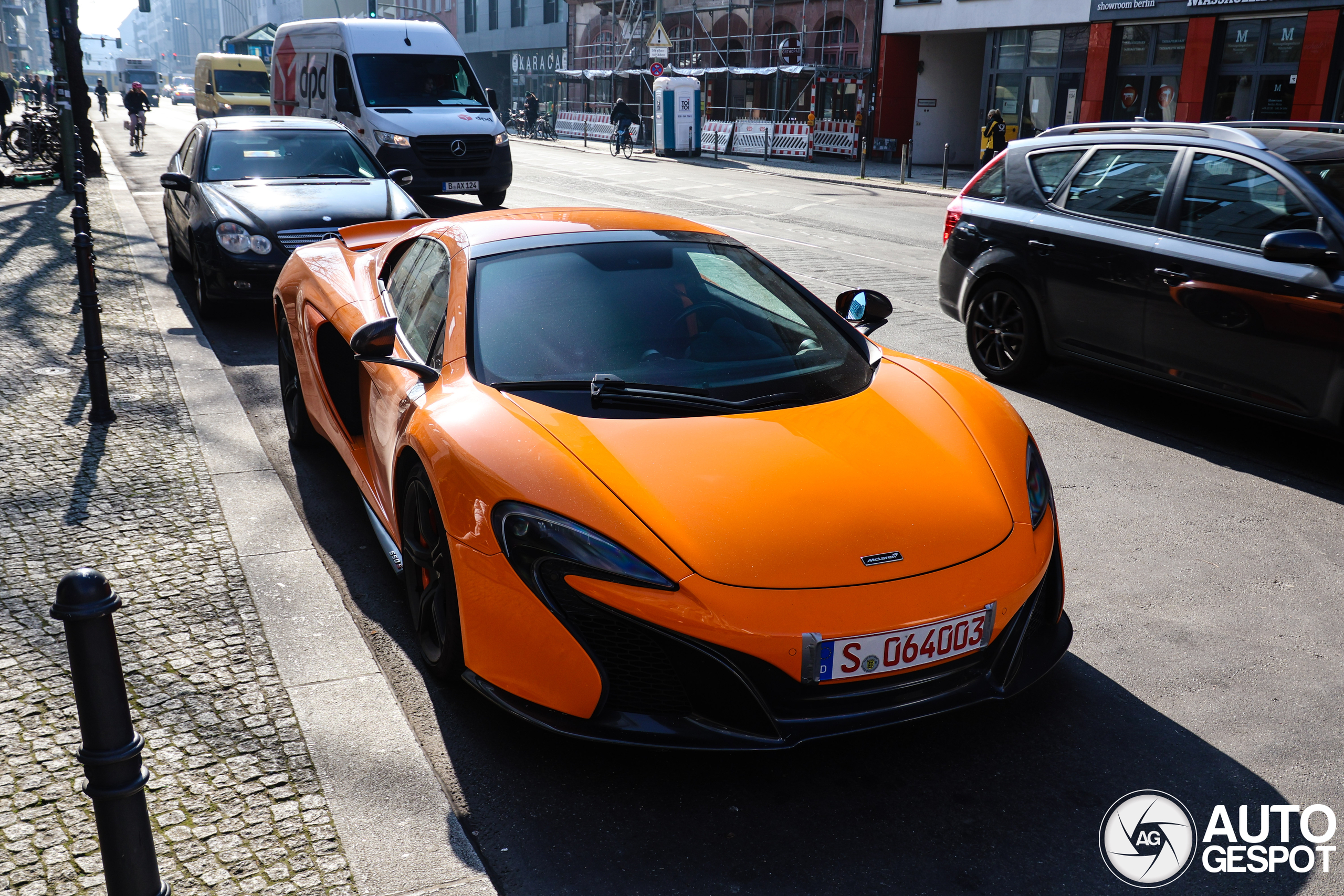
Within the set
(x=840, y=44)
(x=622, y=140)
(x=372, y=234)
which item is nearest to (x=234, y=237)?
(x=372, y=234)

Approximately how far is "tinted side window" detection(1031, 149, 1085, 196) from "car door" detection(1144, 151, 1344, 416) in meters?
0.90

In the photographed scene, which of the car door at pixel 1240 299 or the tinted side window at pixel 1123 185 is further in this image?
the tinted side window at pixel 1123 185

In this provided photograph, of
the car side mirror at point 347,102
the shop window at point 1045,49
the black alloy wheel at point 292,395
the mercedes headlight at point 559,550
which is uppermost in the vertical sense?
the shop window at point 1045,49

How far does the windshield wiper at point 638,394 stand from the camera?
336cm

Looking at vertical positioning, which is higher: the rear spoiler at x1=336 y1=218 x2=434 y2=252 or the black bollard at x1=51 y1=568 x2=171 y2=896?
the rear spoiler at x1=336 y1=218 x2=434 y2=252

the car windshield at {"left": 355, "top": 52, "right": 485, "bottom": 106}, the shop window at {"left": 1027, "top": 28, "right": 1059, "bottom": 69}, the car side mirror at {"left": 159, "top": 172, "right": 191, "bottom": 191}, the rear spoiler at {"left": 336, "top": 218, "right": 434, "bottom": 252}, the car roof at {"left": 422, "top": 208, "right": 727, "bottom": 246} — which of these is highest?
the shop window at {"left": 1027, "top": 28, "right": 1059, "bottom": 69}

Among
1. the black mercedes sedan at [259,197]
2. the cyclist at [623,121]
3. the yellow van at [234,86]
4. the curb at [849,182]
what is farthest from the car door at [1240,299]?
the yellow van at [234,86]

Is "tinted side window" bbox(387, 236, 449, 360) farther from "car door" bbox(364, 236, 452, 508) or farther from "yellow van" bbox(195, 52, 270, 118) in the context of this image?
"yellow van" bbox(195, 52, 270, 118)

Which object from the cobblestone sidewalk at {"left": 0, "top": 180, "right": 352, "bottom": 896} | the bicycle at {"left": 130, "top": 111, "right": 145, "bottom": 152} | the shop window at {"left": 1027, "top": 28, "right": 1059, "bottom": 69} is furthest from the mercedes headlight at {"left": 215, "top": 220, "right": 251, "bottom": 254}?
the shop window at {"left": 1027, "top": 28, "right": 1059, "bottom": 69}

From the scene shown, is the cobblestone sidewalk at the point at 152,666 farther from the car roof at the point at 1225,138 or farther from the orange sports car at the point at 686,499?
the car roof at the point at 1225,138

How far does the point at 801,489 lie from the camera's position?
2996mm

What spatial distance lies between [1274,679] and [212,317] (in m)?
7.77

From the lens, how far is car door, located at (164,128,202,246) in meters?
9.22

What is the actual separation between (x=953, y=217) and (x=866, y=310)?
3.78 m
